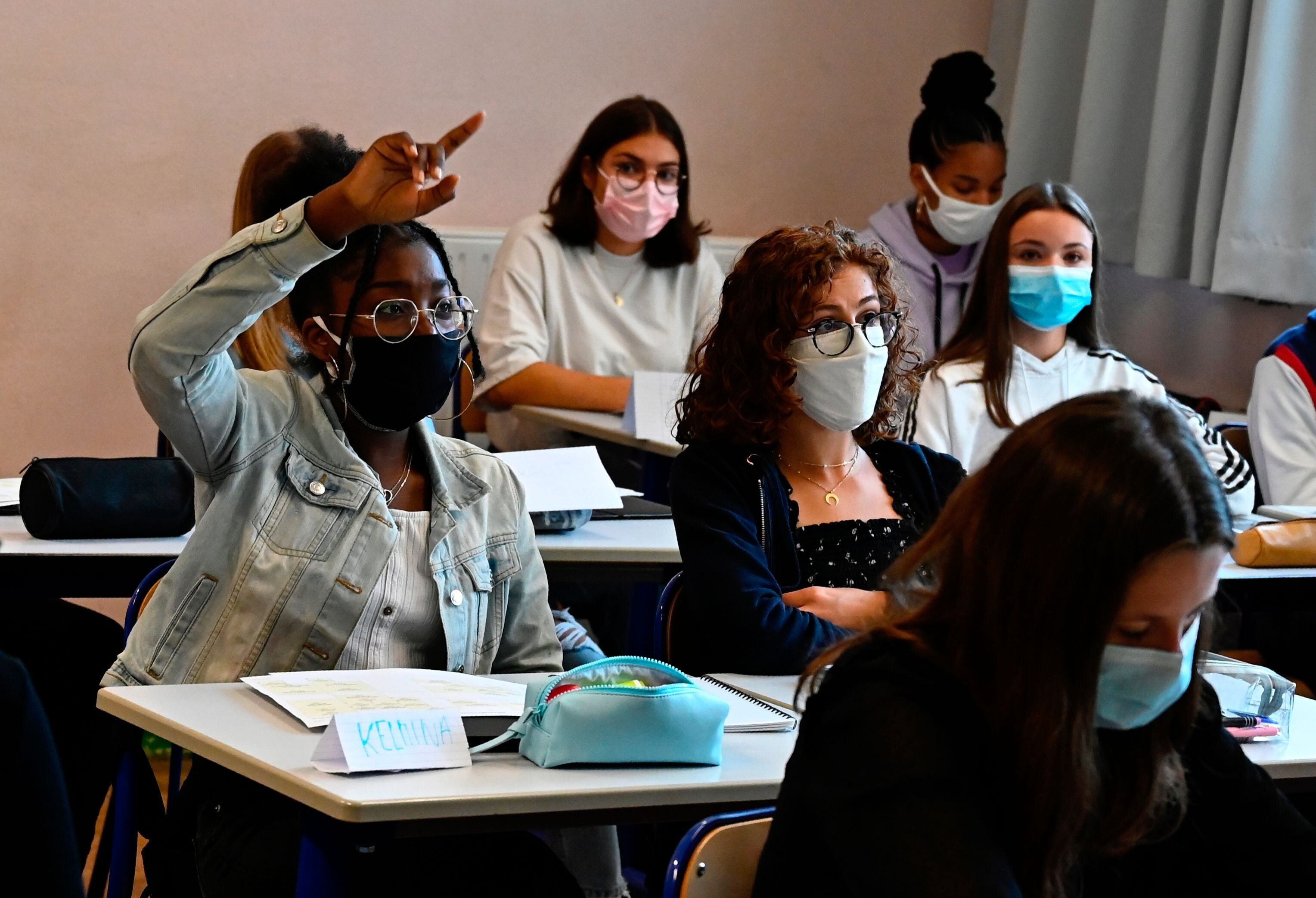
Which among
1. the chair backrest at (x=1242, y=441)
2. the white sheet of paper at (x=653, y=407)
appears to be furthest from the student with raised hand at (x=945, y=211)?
the white sheet of paper at (x=653, y=407)

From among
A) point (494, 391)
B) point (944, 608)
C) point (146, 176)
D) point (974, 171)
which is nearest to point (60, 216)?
point (146, 176)

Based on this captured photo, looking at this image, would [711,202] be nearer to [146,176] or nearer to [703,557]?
[146,176]

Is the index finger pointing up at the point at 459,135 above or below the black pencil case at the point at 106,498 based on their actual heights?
above

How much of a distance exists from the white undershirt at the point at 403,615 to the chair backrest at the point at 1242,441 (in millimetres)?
2293

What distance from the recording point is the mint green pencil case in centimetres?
146

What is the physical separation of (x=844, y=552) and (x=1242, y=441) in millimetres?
1874

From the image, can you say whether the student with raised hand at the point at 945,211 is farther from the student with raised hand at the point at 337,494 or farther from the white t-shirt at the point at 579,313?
the student with raised hand at the point at 337,494

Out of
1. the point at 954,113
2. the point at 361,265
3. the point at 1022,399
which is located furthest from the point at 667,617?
the point at 954,113

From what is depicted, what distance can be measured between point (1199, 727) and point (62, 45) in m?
3.90

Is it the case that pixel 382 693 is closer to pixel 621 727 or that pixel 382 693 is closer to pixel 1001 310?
pixel 621 727

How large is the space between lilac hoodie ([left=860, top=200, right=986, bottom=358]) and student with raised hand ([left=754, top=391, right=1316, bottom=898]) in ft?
10.3

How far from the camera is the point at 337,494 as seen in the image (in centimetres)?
189

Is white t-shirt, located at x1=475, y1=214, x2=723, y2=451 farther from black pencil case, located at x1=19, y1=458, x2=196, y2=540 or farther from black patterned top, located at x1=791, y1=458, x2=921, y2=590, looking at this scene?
black patterned top, located at x1=791, y1=458, x2=921, y2=590

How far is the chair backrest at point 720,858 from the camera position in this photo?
133 centimetres
